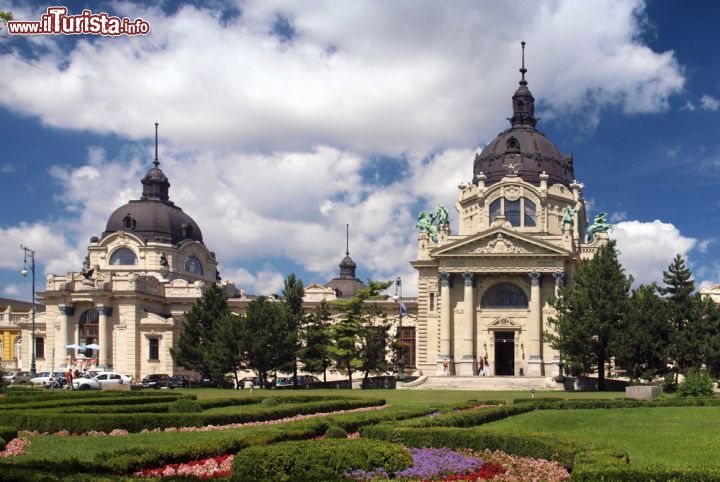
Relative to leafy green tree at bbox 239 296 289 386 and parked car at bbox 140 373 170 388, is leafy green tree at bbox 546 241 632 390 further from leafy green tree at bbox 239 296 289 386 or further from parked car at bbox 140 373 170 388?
parked car at bbox 140 373 170 388

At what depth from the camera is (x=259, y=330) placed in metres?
70.1

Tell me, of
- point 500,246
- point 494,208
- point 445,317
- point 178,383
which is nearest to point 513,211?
point 494,208

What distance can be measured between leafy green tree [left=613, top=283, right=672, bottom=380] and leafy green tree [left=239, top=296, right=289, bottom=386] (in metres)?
26.9

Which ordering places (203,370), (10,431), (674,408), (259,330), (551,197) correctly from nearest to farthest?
(10,431) < (674,408) < (259,330) < (203,370) < (551,197)

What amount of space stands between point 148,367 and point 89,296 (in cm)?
955

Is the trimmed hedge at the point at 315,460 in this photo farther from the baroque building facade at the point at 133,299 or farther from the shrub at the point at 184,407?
the baroque building facade at the point at 133,299

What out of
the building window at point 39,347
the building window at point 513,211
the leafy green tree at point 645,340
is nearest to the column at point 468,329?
the building window at point 513,211

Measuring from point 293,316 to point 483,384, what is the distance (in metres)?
16.9

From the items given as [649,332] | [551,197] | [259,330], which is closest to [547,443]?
[649,332]

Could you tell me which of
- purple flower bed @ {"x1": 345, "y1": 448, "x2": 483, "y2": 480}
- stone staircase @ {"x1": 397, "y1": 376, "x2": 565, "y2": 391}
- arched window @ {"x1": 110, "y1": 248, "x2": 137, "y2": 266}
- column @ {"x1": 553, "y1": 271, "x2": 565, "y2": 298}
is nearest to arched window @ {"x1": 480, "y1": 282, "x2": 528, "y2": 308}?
column @ {"x1": 553, "y1": 271, "x2": 565, "y2": 298}

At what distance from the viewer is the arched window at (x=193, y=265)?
108m

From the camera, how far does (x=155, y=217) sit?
348ft

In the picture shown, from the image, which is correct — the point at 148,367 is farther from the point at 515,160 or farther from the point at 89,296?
the point at 515,160

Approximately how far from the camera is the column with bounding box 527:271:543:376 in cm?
7525
